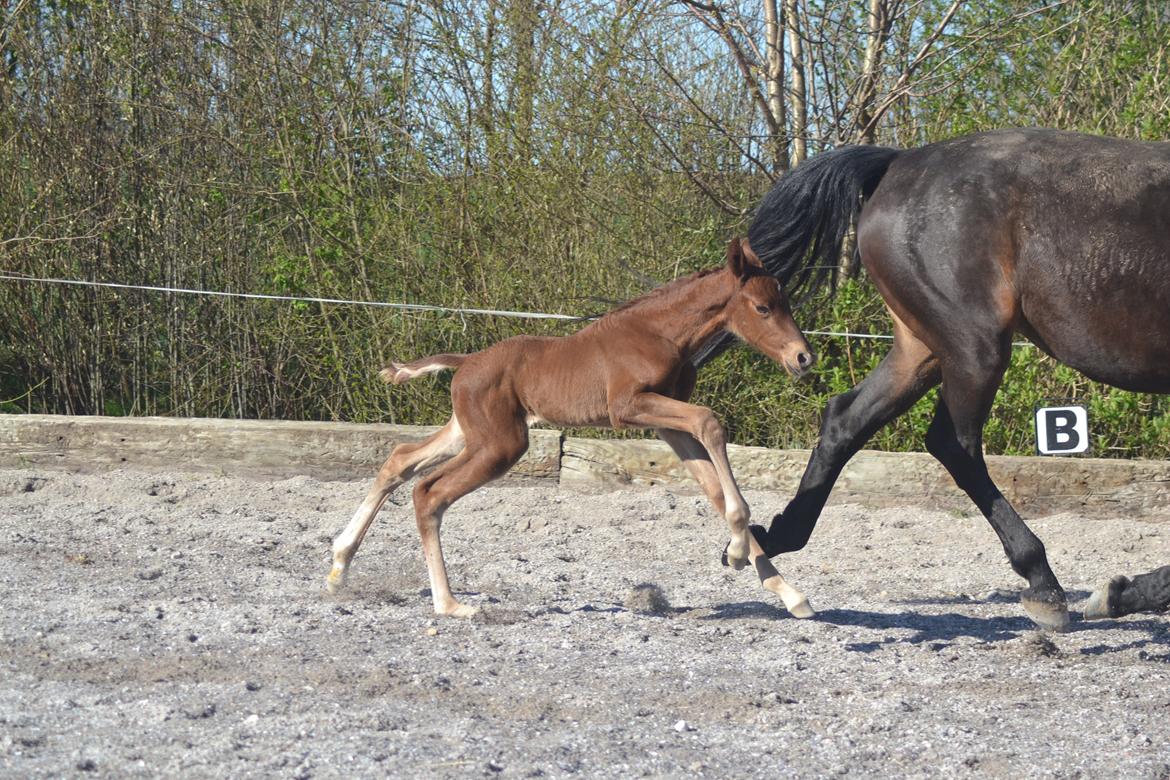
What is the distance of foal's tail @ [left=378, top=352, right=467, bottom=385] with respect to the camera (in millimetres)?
5000

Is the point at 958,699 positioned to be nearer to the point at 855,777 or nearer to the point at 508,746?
the point at 855,777

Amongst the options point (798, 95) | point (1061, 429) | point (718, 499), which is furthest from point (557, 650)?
point (798, 95)

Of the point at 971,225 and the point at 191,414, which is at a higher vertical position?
the point at 971,225

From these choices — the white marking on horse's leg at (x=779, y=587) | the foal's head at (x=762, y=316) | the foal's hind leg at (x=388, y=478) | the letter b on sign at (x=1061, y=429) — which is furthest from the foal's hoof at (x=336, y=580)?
the letter b on sign at (x=1061, y=429)

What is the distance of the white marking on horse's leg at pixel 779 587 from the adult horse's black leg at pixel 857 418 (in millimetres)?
410

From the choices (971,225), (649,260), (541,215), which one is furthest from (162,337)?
(971,225)

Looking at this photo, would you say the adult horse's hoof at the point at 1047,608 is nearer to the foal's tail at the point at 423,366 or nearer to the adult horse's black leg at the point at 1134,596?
the adult horse's black leg at the point at 1134,596

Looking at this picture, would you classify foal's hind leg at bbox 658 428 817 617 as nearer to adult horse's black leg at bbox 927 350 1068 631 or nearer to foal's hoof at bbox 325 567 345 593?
adult horse's black leg at bbox 927 350 1068 631

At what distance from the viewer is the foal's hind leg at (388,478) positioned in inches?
194

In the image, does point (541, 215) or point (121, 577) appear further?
point (541, 215)

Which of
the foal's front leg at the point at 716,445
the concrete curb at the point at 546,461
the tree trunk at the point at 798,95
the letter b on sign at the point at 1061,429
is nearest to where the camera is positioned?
the foal's front leg at the point at 716,445

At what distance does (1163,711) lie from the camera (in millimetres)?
3633

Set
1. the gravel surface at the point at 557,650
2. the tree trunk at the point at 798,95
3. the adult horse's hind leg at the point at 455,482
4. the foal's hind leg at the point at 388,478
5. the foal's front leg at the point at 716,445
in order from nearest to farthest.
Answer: the gravel surface at the point at 557,650 → the foal's front leg at the point at 716,445 → the adult horse's hind leg at the point at 455,482 → the foal's hind leg at the point at 388,478 → the tree trunk at the point at 798,95

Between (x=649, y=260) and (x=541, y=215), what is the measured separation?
79cm
